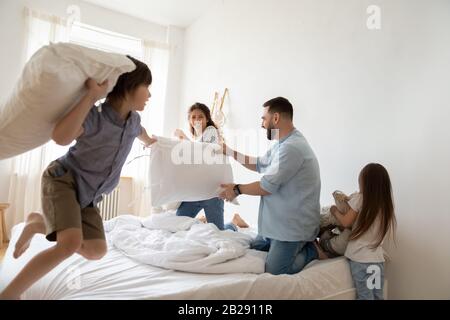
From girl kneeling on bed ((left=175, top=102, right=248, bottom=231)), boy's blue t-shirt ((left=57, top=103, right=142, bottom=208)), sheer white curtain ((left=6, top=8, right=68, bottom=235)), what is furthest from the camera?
sheer white curtain ((left=6, top=8, right=68, bottom=235))

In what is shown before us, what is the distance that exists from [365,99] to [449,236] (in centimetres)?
87

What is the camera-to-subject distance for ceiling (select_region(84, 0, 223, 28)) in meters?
3.71

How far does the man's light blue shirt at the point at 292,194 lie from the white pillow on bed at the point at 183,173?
42cm

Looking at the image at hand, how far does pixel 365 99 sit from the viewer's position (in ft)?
6.24

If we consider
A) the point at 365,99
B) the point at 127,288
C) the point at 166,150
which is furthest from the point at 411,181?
the point at 127,288

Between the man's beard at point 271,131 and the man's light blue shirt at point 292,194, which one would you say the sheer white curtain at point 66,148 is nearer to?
the man's beard at point 271,131

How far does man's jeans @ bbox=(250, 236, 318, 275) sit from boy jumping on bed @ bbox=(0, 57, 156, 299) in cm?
76

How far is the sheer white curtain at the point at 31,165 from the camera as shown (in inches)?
128

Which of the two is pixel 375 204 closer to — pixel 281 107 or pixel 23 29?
pixel 281 107

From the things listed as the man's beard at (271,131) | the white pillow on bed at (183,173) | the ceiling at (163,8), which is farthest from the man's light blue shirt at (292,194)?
the ceiling at (163,8)

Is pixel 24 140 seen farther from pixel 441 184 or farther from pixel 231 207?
pixel 231 207

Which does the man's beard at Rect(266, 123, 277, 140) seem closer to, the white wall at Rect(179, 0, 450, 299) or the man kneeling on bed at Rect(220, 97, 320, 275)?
the man kneeling on bed at Rect(220, 97, 320, 275)

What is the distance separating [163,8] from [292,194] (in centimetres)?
321

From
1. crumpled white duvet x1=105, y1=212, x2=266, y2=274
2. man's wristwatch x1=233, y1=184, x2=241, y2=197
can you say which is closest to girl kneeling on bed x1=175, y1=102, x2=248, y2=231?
crumpled white duvet x1=105, y1=212, x2=266, y2=274
